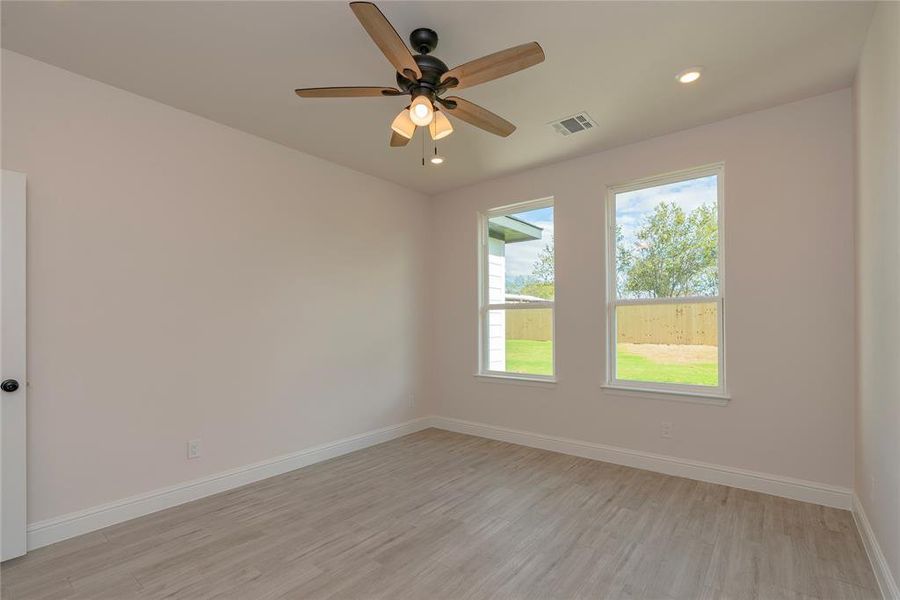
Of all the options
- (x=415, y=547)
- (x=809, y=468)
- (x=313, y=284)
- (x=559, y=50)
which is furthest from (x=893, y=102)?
(x=313, y=284)

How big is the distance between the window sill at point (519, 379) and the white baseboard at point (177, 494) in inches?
52.6

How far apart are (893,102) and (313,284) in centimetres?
401

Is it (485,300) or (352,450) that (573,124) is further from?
(352,450)

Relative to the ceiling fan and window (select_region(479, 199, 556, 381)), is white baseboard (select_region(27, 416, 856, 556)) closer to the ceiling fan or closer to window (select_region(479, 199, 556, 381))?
window (select_region(479, 199, 556, 381))

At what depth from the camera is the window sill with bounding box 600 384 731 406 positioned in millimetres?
3451

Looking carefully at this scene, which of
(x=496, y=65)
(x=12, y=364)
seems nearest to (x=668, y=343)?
(x=496, y=65)

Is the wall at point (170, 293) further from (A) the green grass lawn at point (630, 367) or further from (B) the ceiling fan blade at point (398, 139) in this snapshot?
(A) the green grass lawn at point (630, 367)

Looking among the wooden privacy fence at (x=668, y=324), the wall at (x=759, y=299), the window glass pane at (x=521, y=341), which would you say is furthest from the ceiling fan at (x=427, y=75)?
the window glass pane at (x=521, y=341)

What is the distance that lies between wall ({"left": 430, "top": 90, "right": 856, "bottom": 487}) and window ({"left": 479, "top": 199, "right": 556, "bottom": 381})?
0.24 m

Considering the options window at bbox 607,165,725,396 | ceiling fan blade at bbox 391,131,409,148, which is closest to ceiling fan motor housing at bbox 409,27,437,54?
ceiling fan blade at bbox 391,131,409,148

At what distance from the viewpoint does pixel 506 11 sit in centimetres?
218

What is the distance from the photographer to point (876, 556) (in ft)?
7.32

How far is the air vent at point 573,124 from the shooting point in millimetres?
3365

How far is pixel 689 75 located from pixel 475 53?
4.57ft
